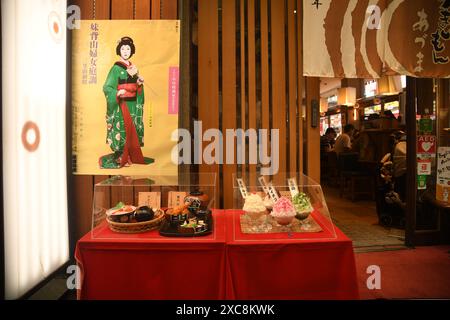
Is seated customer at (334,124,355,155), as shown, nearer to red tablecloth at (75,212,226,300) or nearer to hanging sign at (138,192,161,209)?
hanging sign at (138,192,161,209)

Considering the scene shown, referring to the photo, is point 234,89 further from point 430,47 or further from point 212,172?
point 430,47

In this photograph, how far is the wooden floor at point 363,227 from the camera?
538cm

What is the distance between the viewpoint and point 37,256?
305cm

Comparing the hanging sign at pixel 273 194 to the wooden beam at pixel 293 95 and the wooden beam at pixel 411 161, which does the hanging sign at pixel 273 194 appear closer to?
the wooden beam at pixel 293 95

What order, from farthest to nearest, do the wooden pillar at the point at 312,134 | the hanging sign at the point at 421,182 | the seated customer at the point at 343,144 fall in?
the seated customer at the point at 343,144
the hanging sign at the point at 421,182
the wooden pillar at the point at 312,134

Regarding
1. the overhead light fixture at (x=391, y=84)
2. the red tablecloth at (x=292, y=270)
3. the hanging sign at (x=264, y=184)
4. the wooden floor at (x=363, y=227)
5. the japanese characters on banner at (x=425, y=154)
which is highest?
the overhead light fixture at (x=391, y=84)

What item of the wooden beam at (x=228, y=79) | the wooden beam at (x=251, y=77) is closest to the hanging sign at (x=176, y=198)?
the wooden beam at (x=228, y=79)

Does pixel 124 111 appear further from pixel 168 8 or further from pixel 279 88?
pixel 279 88

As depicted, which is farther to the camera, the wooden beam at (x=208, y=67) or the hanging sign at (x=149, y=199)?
the wooden beam at (x=208, y=67)

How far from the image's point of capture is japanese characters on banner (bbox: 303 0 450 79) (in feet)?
12.4

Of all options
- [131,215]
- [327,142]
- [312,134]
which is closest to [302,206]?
[312,134]

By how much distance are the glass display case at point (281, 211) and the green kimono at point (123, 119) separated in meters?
1.30

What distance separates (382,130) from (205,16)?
6883 millimetres
